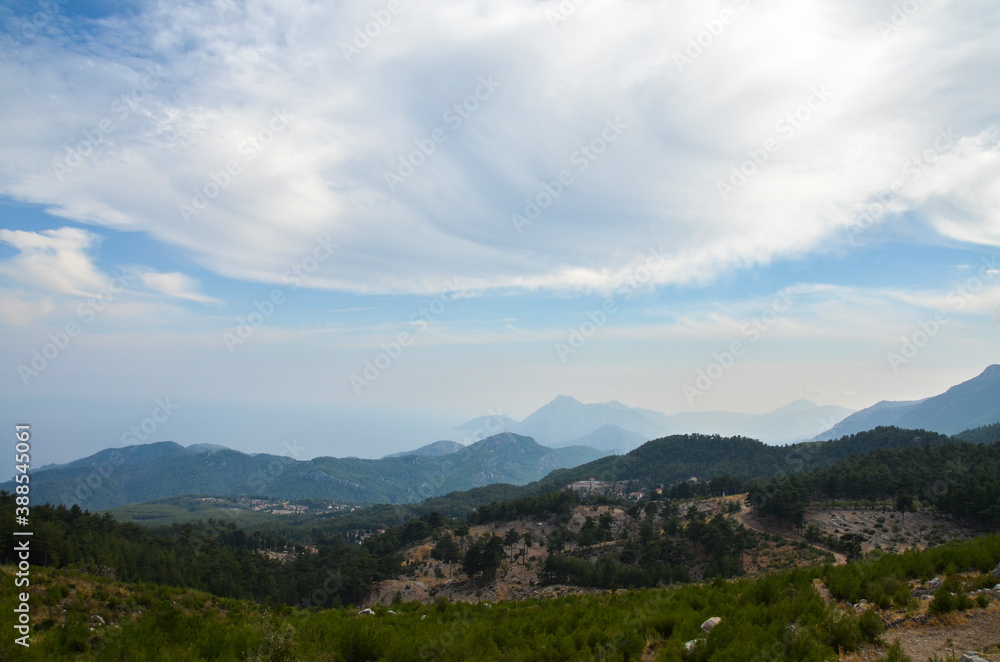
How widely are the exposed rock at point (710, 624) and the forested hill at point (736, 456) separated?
12794 centimetres

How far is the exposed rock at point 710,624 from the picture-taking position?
39.3 feet

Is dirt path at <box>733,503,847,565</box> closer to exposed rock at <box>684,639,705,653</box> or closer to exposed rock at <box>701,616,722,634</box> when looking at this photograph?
exposed rock at <box>701,616,722,634</box>

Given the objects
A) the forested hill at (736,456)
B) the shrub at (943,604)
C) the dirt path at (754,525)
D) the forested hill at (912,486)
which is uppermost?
the shrub at (943,604)

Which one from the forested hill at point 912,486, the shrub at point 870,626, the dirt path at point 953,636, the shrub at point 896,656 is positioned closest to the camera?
the shrub at point 896,656

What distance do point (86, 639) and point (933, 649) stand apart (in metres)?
21.7

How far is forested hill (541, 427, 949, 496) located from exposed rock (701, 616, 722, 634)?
5037 inches

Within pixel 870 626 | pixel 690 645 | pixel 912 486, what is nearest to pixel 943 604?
pixel 870 626

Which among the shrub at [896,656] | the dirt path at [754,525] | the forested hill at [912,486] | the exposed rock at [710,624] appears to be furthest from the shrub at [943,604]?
the forested hill at [912,486]

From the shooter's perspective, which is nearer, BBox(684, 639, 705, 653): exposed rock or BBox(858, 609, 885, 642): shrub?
BBox(858, 609, 885, 642): shrub

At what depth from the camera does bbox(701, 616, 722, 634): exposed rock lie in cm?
1198

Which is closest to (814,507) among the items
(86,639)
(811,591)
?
(811,591)

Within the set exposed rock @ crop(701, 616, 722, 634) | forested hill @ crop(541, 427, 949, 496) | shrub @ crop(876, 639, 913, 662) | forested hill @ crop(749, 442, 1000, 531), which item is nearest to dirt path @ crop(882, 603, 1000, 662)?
shrub @ crop(876, 639, 913, 662)

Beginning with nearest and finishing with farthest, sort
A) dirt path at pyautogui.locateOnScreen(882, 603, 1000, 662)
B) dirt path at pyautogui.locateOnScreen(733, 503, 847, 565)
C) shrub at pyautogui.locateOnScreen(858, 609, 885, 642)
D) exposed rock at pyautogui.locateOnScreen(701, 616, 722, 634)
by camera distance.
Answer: dirt path at pyautogui.locateOnScreen(882, 603, 1000, 662) → shrub at pyautogui.locateOnScreen(858, 609, 885, 642) → exposed rock at pyautogui.locateOnScreen(701, 616, 722, 634) → dirt path at pyautogui.locateOnScreen(733, 503, 847, 565)

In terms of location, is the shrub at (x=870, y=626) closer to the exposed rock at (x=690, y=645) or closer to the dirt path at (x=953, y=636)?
the dirt path at (x=953, y=636)
